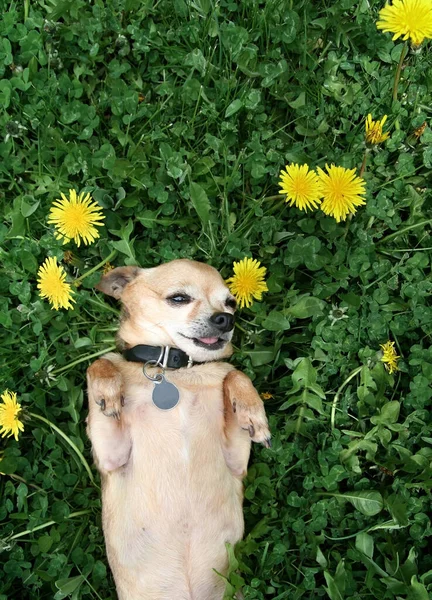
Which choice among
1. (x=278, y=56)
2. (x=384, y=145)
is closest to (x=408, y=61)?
(x=384, y=145)

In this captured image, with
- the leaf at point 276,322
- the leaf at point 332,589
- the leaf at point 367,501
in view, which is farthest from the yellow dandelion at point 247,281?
the leaf at point 332,589

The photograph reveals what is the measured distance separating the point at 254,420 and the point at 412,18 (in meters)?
2.35

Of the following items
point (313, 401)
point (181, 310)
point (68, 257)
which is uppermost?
point (68, 257)

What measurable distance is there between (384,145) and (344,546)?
266 cm

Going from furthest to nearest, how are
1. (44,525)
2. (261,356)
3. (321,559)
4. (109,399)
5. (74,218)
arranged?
(261,356), (44,525), (321,559), (74,218), (109,399)

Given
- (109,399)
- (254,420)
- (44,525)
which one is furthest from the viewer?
(44,525)

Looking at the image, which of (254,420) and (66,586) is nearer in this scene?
(254,420)

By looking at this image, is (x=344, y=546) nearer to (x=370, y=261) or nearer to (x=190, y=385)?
(x=190, y=385)

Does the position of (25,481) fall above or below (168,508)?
above

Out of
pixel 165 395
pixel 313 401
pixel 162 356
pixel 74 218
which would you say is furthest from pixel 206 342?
pixel 74 218

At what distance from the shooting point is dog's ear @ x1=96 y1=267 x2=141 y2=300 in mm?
3451

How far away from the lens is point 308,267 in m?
3.59

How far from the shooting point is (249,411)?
3.10 metres

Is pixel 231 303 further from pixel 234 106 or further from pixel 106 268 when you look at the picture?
pixel 234 106
